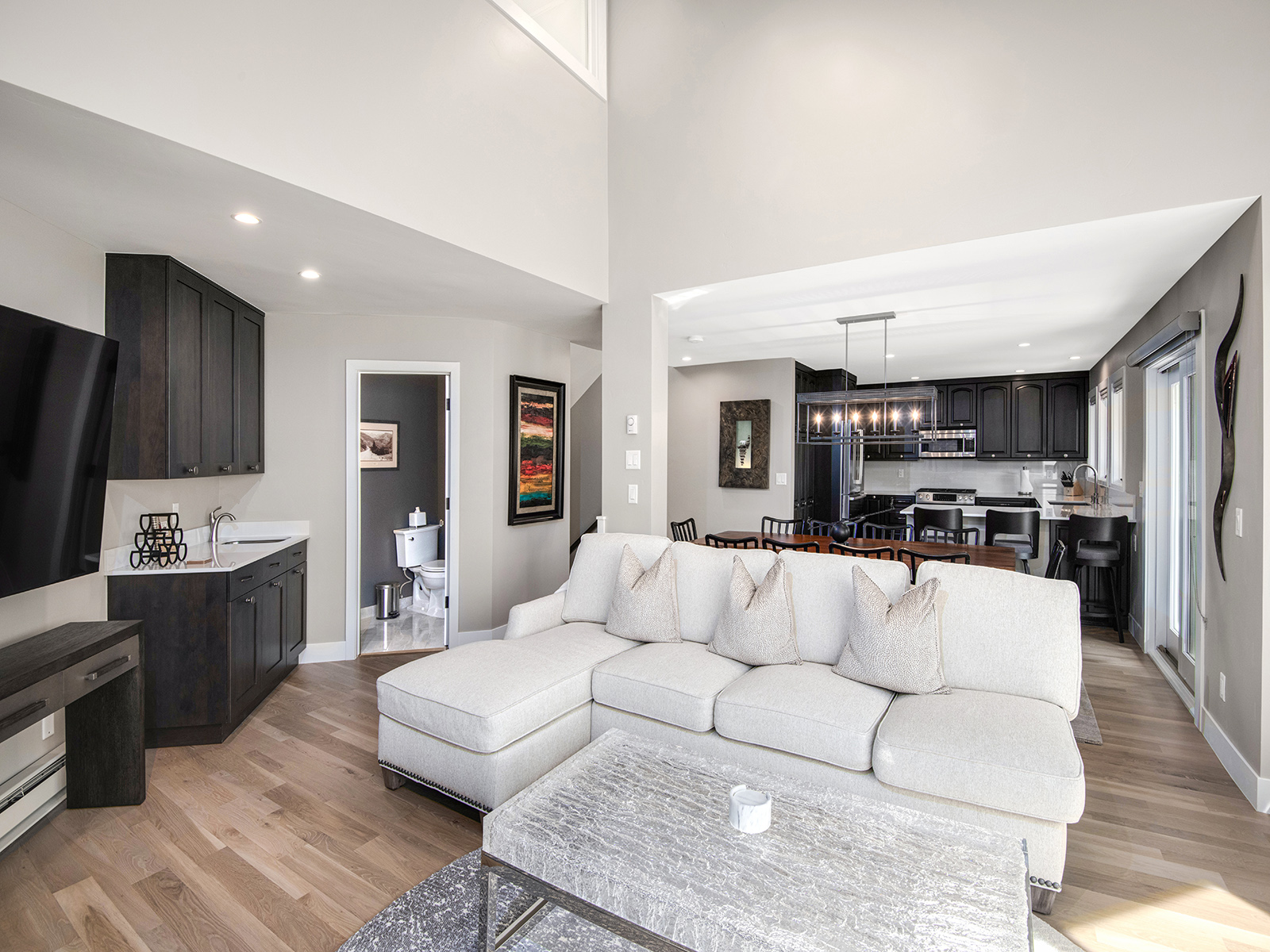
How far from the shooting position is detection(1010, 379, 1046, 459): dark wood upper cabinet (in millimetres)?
7961

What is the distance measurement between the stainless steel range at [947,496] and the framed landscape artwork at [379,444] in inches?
257

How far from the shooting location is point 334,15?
99.9 inches

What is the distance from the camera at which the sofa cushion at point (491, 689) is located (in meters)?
2.45

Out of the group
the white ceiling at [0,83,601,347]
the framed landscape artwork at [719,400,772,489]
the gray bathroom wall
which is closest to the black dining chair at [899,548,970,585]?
the white ceiling at [0,83,601,347]

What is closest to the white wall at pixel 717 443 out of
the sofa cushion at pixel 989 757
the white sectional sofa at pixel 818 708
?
the white sectional sofa at pixel 818 708

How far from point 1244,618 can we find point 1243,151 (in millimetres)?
1957

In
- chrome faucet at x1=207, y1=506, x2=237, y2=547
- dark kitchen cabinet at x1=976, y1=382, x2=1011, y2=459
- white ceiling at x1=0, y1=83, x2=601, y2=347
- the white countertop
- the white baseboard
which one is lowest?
the white baseboard

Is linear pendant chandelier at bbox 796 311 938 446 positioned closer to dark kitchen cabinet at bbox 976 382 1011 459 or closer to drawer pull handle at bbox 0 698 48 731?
dark kitchen cabinet at bbox 976 382 1011 459

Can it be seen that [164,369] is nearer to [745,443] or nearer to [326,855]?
[326,855]

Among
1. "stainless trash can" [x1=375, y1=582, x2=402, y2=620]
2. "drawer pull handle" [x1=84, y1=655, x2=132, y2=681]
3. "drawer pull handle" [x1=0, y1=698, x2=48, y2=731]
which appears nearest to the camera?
"drawer pull handle" [x1=0, y1=698, x2=48, y2=731]

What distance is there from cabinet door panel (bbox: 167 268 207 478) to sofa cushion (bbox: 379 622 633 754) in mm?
1800

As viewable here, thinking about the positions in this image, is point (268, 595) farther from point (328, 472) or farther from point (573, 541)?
point (573, 541)

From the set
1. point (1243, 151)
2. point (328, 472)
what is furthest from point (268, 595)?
point (1243, 151)

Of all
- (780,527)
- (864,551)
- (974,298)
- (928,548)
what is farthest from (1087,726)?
(780,527)
